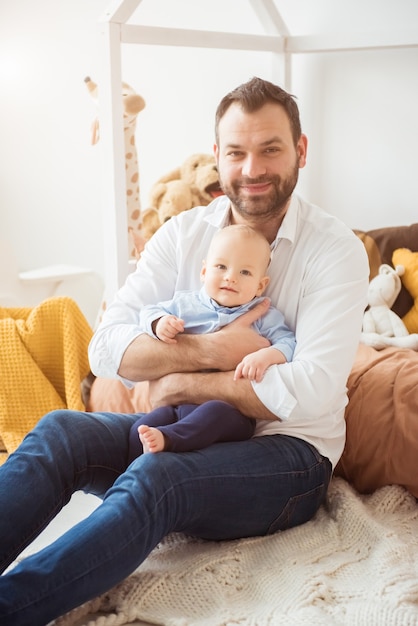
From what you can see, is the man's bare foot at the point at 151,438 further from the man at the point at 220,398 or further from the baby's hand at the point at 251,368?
the baby's hand at the point at 251,368

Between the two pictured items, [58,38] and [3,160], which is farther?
[3,160]

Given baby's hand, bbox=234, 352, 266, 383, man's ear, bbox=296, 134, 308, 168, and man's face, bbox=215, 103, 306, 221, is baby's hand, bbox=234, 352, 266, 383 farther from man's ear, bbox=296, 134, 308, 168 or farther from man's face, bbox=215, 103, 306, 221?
man's ear, bbox=296, 134, 308, 168

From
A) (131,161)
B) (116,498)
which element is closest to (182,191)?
(131,161)

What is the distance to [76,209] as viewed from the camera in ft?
12.5

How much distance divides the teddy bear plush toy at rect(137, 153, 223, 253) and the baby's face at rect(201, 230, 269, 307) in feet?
3.45

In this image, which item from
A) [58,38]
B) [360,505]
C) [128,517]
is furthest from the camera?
[58,38]

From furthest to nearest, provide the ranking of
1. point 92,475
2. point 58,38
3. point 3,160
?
point 3,160 < point 58,38 < point 92,475

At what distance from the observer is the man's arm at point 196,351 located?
173 cm

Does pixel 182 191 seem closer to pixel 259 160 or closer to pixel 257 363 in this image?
pixel 259 160

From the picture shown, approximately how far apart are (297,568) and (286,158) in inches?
33.6

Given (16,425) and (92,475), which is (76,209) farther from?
(92,475)

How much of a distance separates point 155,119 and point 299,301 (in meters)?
1.85

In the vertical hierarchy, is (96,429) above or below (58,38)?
below

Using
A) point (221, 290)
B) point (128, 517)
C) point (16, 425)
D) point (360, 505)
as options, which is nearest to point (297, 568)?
point (360, 505)
